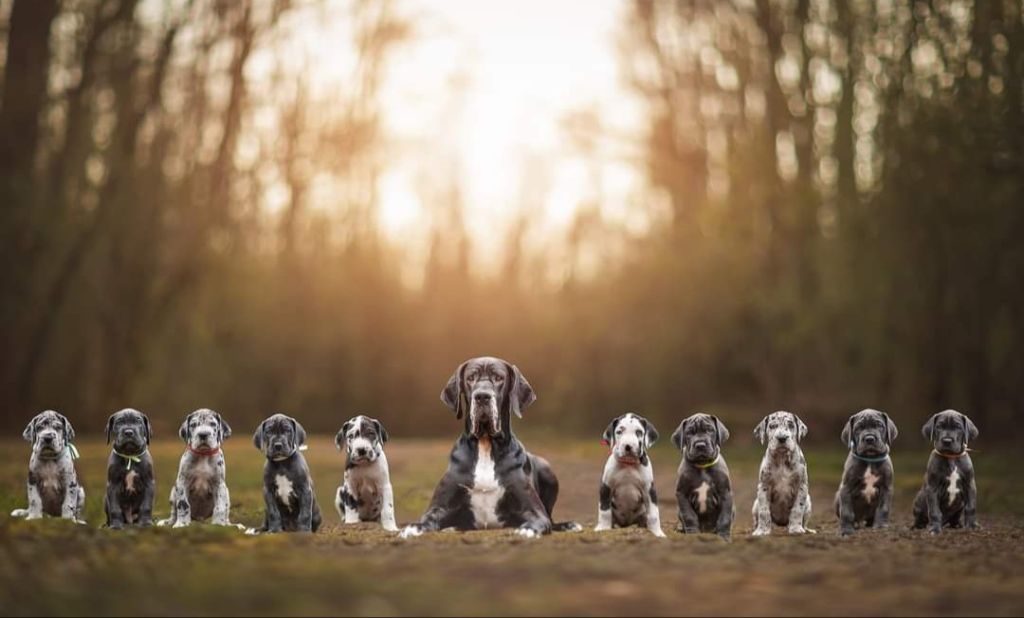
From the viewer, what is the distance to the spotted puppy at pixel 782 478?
12.9 m

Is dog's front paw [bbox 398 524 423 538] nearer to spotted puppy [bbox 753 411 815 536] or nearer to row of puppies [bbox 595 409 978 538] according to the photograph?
row of puppies [bbox 595 409 978 538]

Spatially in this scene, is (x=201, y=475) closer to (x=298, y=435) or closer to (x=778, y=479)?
(x=298, y=435)

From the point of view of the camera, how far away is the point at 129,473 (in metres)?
12.6

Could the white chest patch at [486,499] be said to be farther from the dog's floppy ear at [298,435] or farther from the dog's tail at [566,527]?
the dog's floppy ear at [298,435]

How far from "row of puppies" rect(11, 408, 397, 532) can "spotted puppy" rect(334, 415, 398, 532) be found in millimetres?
442

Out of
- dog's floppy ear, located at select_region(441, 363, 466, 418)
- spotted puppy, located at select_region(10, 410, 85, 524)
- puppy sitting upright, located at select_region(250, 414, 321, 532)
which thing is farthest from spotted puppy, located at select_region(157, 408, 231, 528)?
dog's floppy ear, located at select_region(441, 363, 466, 418)

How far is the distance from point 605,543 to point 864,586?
8.85 feet

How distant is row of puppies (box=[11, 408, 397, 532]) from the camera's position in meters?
12.4

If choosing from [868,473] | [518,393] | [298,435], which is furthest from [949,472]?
[298,435]

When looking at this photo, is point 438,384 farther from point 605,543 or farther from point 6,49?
point 605,543

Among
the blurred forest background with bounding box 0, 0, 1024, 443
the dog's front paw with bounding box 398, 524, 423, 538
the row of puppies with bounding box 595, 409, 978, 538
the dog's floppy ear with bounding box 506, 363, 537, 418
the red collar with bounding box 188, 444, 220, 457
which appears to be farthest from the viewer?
the blurred forest background with bounding box 0, 0, 1024, 443

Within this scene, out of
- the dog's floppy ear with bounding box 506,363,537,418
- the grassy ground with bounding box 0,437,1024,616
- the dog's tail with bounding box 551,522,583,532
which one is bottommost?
the grassy ground with bounding box 0,437,1024,616

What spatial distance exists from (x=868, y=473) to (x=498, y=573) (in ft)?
18.2

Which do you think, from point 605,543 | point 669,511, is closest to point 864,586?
point 605,543
